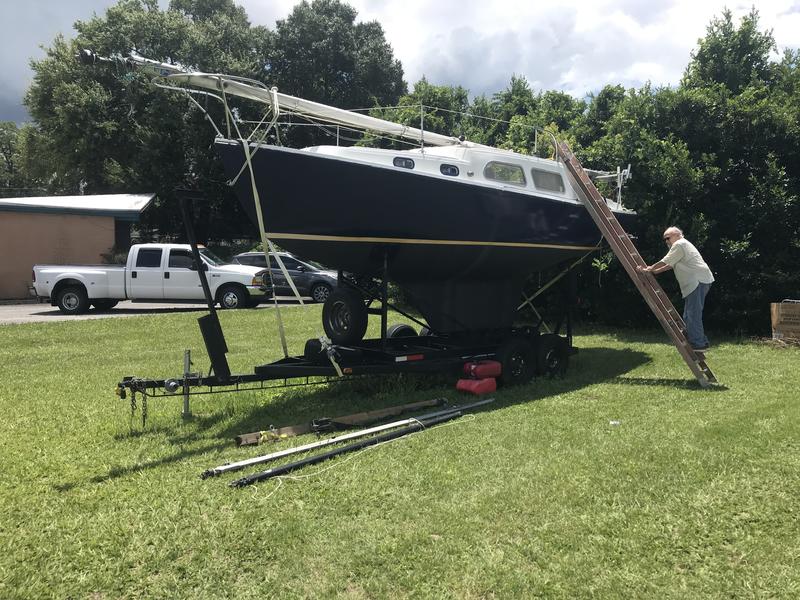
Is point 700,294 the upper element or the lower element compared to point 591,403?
upper

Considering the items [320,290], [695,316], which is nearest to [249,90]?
[695,316]

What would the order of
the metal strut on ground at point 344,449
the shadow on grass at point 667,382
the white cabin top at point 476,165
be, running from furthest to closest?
the shadow on grass at point 667,382 → the white cabin top at point 476,165 → the metal strut on ground at point 344,449

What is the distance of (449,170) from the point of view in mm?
6855

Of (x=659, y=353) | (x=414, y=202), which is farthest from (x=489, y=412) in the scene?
(x=659, y=353)

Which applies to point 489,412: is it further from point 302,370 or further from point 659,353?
point 659,353

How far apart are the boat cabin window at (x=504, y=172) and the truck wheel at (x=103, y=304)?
12979 mm

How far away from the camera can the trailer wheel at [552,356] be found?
25.0ft

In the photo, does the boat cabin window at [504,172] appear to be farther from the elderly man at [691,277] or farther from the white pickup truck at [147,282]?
the white pickup truck at [147,282]

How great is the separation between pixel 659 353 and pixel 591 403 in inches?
147

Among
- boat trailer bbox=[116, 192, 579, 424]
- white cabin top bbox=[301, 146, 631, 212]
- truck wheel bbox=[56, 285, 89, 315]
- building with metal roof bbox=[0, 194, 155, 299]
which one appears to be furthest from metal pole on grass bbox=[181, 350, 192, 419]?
building with metal roof bbox=[0, 194, 155, 299]

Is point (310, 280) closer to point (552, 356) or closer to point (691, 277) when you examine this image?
point (552, 356)

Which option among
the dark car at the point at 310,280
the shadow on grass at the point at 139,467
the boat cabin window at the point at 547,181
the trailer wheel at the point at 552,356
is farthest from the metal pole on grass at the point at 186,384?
the dark car at the point at 310,280

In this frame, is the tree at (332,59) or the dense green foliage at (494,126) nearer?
the dense green foliage at (494,126)

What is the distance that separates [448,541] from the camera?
3.30 meters
